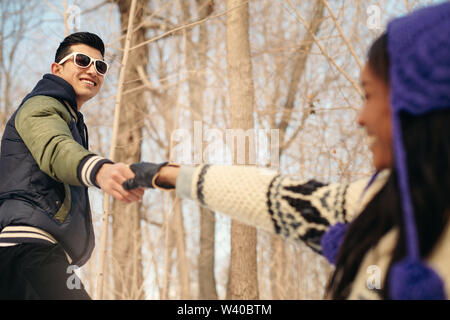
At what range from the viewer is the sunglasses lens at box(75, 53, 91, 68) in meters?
2.48

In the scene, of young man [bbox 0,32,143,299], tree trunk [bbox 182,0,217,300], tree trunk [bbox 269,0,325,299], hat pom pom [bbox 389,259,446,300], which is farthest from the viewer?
tree trunk [bbox 182,0,217,300]

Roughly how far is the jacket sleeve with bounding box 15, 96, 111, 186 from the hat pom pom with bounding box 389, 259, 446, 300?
47.0 inches

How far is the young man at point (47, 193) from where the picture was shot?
72.6 inches

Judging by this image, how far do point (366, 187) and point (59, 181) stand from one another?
1.38 meters

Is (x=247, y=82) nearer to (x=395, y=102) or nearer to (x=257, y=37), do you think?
(x=257, y=37)

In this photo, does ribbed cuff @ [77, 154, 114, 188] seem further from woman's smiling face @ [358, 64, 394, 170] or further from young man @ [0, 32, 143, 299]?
woman's smiling face @ [358, 64, 394, 170]

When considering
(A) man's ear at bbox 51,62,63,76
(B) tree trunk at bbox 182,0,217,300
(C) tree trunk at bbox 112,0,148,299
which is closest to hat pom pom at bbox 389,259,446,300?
(A) man's ear at bbox 51,62,63,76

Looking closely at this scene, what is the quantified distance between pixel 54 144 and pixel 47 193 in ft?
0.86

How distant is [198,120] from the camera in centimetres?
860

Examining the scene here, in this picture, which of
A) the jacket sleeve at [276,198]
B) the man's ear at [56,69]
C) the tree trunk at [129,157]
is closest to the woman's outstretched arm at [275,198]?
the jacket sleeve at [276,198]

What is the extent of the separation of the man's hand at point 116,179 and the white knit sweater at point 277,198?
11.3 inches

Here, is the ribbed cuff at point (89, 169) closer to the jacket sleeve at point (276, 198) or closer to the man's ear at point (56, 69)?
the jacket sleeve at point (276, 198)
